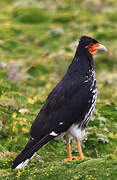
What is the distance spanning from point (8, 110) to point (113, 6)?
1722 centimetres

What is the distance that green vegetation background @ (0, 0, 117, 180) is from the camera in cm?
542

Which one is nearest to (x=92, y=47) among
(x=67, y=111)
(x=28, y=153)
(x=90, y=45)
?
(x=90, y=45)

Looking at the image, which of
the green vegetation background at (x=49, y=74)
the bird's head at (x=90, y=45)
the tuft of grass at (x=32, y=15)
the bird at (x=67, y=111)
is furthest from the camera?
the tuft of grass at (x=32, y=15)

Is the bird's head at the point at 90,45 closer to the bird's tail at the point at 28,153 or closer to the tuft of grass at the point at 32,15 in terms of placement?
the bird's tail at the point at 28,153

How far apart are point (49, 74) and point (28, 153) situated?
8.62 metres

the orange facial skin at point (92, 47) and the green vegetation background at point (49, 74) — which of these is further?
the orange facial skin at point (92, 47)

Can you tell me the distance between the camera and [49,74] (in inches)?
556

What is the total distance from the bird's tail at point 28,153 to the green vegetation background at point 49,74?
0.39ft

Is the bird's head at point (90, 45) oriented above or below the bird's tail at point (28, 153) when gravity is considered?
above

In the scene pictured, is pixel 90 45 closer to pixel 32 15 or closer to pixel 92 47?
pixel 92 47

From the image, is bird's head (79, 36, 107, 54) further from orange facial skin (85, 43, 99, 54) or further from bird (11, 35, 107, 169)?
bird (11, 35, 107, 169)

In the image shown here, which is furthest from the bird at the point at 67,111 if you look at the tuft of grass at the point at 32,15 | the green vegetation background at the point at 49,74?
the tuft of grass at the point at 32,15

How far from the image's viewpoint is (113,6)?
79.5ft

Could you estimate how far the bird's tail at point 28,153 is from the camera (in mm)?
5539
